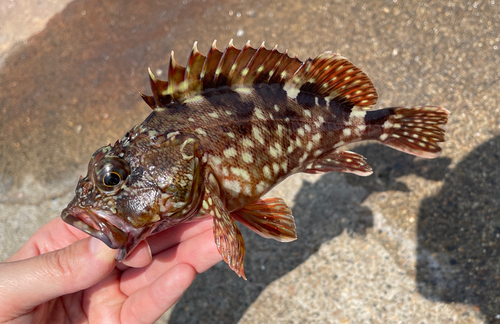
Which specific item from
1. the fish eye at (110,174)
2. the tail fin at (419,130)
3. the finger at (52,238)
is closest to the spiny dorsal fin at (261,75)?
the tail fin at (419,130)

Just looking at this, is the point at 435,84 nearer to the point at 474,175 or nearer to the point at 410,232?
the point at 474,175

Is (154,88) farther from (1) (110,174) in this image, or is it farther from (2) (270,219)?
(2) (270,219)

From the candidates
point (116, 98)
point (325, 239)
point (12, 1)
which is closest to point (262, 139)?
point (325, 239)

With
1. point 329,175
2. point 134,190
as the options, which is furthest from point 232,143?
point 329,175

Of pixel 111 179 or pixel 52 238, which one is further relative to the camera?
pixel 52 238

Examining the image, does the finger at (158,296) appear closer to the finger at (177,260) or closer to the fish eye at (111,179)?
the finger at (177,260)

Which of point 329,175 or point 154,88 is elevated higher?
point 154,88

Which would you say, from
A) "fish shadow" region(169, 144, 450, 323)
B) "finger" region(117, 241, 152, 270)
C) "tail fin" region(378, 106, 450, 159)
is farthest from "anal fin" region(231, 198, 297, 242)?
"fish shadow" region(169, 144, 450, 323)
